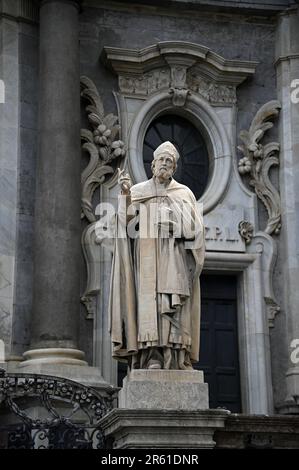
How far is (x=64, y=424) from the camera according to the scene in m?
10.3

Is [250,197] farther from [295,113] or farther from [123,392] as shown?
[123,392]

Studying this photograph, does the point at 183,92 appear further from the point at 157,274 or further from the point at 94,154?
the point at 157,274

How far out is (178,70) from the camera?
16906 millimetres

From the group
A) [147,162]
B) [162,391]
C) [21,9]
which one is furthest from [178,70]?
[162,391]

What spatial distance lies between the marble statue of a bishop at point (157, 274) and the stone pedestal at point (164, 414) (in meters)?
0.24

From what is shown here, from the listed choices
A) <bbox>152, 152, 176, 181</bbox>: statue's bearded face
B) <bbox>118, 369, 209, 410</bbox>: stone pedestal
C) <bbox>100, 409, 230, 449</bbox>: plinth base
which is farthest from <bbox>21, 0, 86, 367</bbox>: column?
<bbox>100, 409, 230, 449</bbox>: plinth base

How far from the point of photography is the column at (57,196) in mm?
14531

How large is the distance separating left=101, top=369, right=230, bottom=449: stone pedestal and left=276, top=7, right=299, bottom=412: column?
6962 mm

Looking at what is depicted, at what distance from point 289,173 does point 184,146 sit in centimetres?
190

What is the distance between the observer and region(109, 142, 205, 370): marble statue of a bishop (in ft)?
30.5

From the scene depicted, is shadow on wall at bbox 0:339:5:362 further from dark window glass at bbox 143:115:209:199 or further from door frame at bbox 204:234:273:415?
dark window glass at bbox 143:115:209:199

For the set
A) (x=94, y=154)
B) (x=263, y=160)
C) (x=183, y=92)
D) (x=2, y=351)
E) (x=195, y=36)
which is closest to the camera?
(x=2, y=351)
